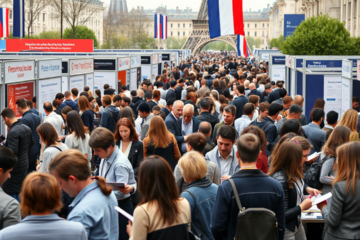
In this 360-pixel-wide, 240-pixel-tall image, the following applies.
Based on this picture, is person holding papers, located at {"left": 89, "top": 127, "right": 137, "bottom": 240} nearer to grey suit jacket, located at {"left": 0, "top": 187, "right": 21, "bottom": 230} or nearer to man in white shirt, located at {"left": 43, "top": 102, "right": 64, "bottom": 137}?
grey suit jacket, located at {"left": 0, "top": 187, "right": 21, "bottom": 230}

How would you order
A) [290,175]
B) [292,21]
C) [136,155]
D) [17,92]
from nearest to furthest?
[290,175] → [136,155] → [17,92] → [292,21]

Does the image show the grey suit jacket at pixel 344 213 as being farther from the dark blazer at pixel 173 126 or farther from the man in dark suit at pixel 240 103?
the man in dark suit at pixel 240 103

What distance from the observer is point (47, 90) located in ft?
44.4

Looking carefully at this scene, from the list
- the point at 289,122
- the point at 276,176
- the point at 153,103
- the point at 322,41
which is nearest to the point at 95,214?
the point at 276,176

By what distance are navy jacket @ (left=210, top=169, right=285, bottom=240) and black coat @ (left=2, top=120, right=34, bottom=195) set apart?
3.73 m

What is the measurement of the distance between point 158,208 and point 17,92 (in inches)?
367

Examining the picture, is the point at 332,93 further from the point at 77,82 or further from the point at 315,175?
the point at 315,175

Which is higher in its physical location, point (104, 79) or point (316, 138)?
point (104, 79)

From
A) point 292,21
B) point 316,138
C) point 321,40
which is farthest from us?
point 292,21

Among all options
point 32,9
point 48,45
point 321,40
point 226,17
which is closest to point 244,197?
point 226,17

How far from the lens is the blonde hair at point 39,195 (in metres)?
2.88

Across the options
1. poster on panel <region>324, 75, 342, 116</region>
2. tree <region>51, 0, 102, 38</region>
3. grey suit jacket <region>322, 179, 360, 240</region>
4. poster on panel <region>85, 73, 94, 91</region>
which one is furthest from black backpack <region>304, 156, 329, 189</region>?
tree <region>51, 0, 102, 38</region>

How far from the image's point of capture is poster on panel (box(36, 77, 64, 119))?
514 inches

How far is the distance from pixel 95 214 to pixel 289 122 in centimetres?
A: 403
